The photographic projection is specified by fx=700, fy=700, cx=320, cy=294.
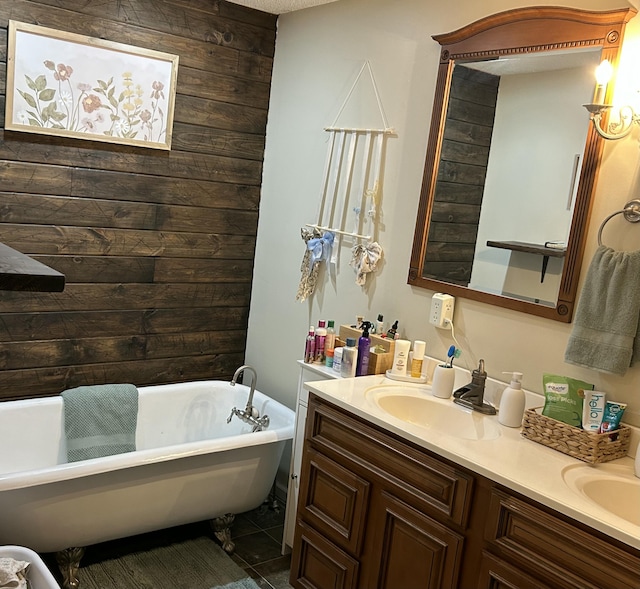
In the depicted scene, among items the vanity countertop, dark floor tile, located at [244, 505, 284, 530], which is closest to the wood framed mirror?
the vanity countertop

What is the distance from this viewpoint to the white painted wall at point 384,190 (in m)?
2.24

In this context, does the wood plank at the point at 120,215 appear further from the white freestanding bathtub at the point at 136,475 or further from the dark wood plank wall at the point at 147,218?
the white freestanding bathtub at the point at 136,475

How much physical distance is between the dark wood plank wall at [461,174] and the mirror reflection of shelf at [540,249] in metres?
0.16

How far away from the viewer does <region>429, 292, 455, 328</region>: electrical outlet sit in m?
2.66

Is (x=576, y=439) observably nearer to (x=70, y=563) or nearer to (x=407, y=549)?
(x=407, y=549)

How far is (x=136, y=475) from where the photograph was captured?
2.66m

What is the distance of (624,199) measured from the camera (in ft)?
7.06

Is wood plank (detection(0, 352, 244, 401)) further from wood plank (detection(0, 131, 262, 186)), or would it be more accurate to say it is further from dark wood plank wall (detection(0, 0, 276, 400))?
wood plank (detection(0, 131, 262, 186))

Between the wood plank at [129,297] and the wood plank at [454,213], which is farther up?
the wood plank at [454,213]

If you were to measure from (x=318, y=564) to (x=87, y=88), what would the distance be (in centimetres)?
224

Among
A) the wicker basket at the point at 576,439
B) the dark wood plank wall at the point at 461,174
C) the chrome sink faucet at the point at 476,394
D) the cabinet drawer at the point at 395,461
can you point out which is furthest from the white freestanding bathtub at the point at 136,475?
the wicker basket at the point at 576,439

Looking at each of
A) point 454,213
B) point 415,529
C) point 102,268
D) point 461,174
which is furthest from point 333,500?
point 102,268

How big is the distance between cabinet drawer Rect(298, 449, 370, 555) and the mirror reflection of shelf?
0.95 metres

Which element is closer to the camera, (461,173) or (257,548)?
(461,173)
